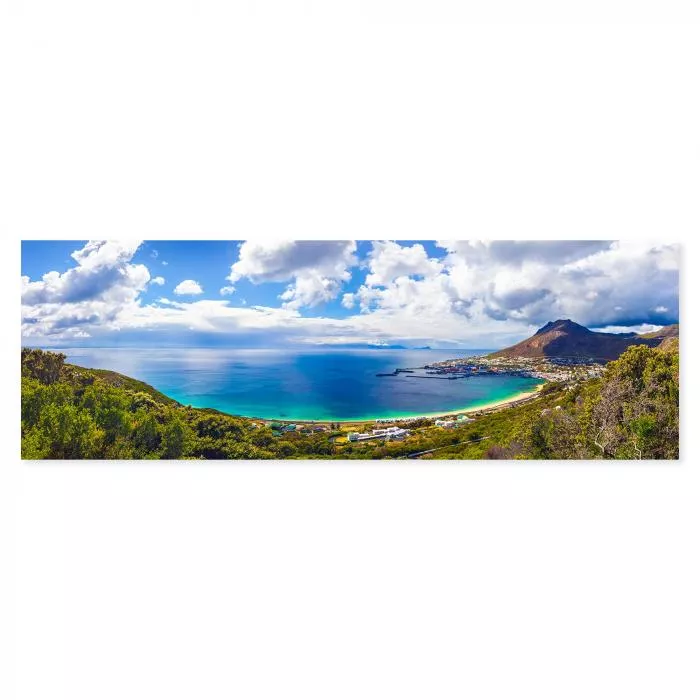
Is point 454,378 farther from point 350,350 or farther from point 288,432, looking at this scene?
point 288,432

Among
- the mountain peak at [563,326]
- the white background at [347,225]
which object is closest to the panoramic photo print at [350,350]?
the mountain peak at [563,326]

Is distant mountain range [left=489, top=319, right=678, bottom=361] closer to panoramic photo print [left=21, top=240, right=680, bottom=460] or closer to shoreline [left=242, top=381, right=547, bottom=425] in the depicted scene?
panoramic photo print [left=21, top=240, right=680, bottom=460]

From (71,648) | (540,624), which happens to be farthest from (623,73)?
(71,648)

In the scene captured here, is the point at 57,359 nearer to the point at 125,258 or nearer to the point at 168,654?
the point at 125,258


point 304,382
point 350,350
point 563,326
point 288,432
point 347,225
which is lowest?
point 288,432

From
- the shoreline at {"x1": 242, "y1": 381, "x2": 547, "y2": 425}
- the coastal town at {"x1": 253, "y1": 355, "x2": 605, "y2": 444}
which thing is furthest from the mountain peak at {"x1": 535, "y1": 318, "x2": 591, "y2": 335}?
the shoreline at {"x1": 242, "y1": 381, "x2": 547, "y2": 425}

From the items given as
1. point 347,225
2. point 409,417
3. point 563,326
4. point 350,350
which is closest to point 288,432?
point 350,350
